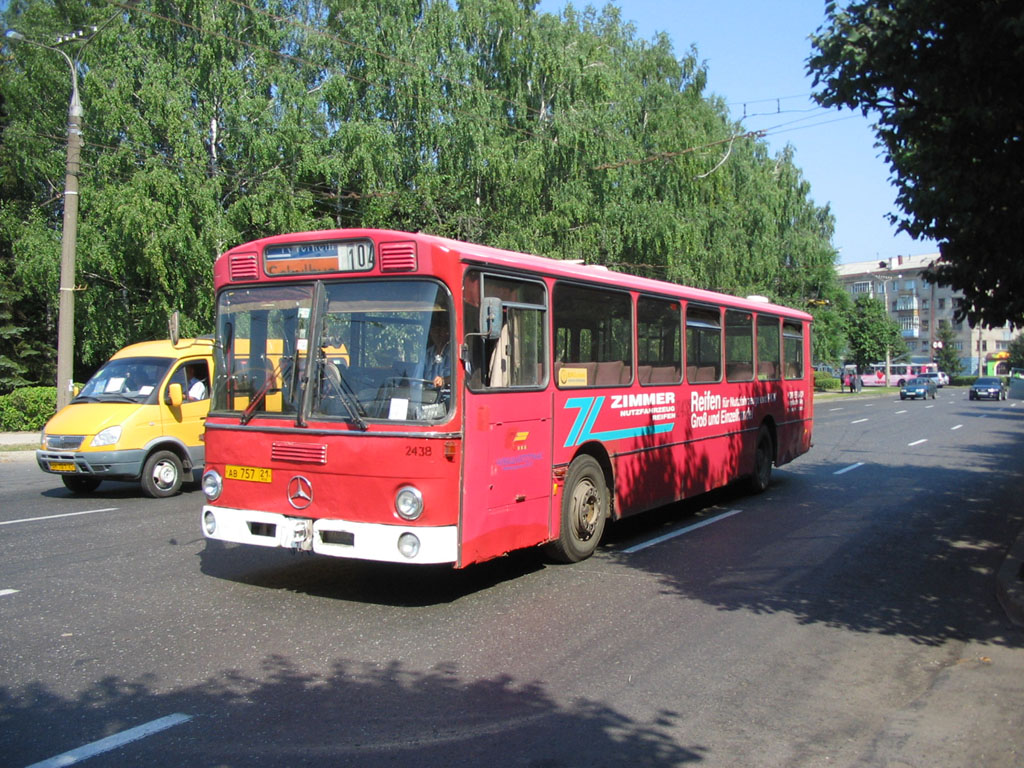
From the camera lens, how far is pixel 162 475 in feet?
42.4

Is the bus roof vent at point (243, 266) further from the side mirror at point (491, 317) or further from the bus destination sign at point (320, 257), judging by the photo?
the side mirror at point (491, 317)

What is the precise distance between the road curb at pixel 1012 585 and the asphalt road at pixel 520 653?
15 cm

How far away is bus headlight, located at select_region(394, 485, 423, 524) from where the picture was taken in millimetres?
6531

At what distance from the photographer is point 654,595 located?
24.5 feet

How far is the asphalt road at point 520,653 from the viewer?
448cm

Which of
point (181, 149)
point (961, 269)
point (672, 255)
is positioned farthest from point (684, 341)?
point (672, 255)

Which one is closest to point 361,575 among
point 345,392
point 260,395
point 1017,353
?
point 260,395

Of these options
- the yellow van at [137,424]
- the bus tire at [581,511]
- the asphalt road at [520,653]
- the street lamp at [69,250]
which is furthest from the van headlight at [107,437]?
the street lamp at [69,250]

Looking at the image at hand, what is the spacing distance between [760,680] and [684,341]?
Result: 608 cm

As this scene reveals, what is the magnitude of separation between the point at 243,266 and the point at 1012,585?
712 centimetres

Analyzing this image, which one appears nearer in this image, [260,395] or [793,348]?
[260,395]

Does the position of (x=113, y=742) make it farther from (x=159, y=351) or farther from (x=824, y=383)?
(x=824, y=383)

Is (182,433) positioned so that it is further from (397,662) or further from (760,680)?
(760,680)

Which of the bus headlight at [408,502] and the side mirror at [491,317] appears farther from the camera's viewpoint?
the side mirror at [491,317]
